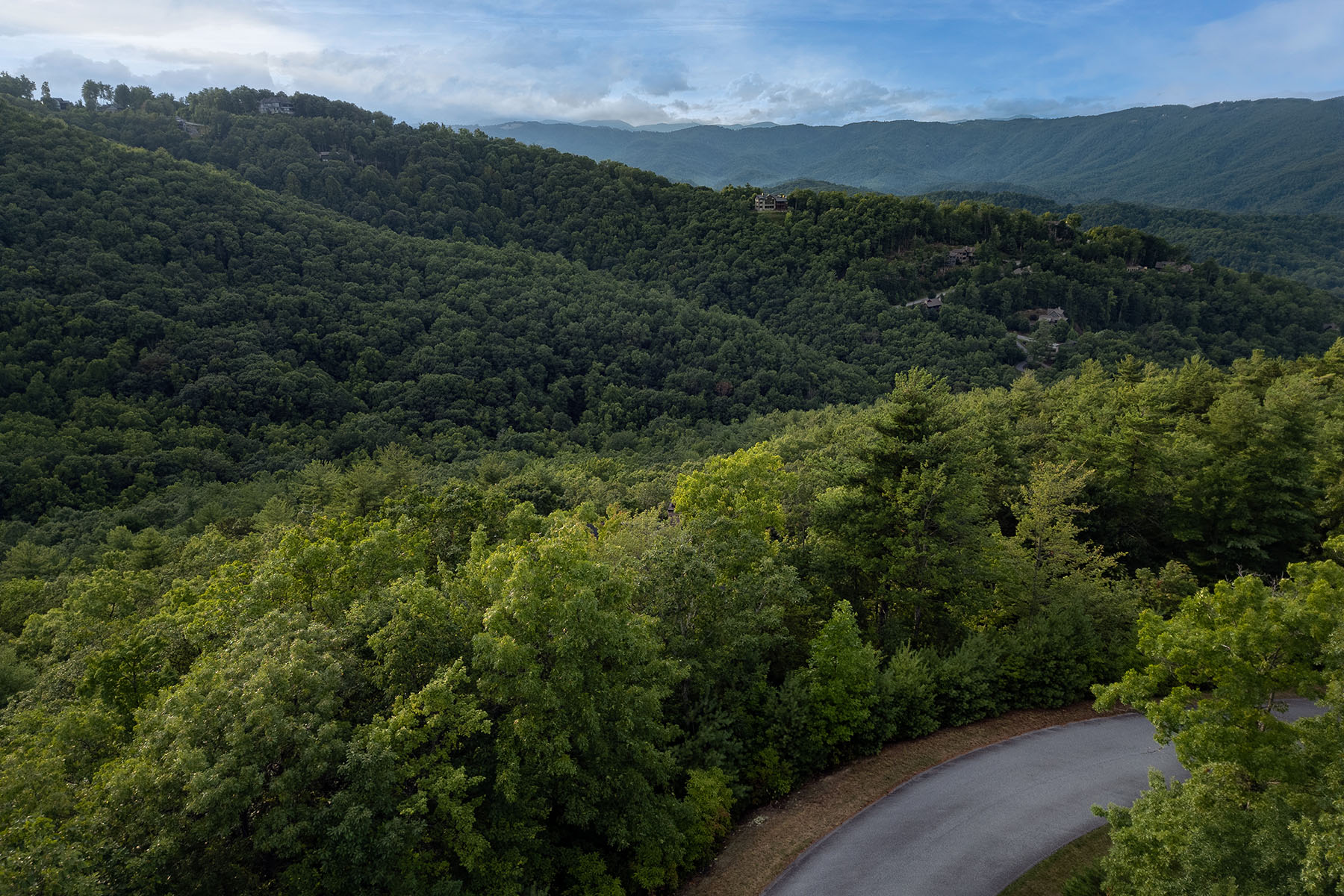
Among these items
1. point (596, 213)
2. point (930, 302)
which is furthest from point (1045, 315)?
point (596, 213)

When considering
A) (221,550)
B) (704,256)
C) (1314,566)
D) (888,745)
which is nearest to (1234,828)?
(1314,566)

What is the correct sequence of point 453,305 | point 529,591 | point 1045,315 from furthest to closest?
1. point 1045,315
2. point 453,305
3. point 529,591

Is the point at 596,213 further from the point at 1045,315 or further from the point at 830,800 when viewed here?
the point at 830,800

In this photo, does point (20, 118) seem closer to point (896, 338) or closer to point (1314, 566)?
point (896, 338)

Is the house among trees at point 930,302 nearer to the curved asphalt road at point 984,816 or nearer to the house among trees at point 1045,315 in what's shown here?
the house among trees at point 1045,315

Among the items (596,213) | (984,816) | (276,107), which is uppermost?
(276,107)

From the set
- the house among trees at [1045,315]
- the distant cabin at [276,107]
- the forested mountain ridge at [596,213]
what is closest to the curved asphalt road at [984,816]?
the forested mountain ridge at [596,213]
